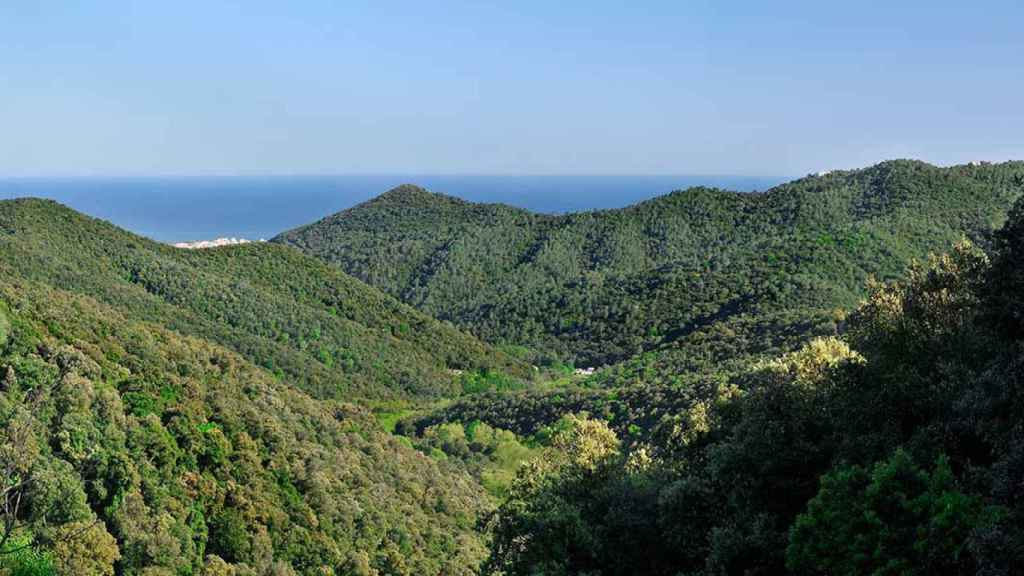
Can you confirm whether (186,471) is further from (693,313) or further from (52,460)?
(693,313)

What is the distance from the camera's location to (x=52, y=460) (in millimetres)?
25359

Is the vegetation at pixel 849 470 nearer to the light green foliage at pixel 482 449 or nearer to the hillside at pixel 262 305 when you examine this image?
the light green foliage at pixel 482 449

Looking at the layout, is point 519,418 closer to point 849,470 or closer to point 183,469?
point 183,469

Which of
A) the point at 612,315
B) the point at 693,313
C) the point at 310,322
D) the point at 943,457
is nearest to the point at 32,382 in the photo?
the point at 943,457

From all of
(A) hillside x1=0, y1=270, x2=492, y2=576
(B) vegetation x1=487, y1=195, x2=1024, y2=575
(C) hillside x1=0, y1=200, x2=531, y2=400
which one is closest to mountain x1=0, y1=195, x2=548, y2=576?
(A) hillside x1=0, y1=270, x2=492, y2=576

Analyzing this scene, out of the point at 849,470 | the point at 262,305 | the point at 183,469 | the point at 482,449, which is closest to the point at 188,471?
the point at 183,469

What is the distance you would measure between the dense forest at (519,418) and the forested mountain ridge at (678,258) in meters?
0.93

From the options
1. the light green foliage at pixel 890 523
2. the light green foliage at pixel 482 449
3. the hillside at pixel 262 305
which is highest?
the light green foliage at pixel 890 523

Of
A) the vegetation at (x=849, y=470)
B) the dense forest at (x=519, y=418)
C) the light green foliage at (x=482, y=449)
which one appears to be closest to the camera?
the vegetation at (x=849, y=470)

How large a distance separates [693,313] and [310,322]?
4865cm

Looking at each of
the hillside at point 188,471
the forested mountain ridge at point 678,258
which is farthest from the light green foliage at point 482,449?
the forested mountain ridge at point 678,258

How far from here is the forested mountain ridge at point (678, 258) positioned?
91812 millimetres

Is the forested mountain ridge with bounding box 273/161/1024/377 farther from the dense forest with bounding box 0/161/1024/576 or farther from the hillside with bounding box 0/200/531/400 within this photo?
the hillside with bounding box 0/200/531/400

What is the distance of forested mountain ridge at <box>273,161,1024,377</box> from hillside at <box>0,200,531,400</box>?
62.8ft
